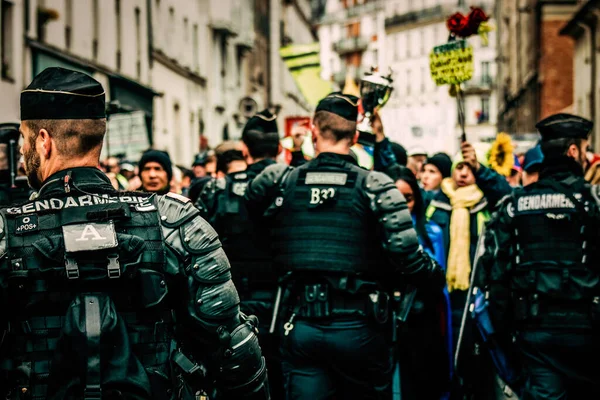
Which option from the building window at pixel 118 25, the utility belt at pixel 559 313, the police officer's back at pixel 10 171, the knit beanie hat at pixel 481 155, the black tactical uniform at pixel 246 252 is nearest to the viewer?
the utility belt at pixel 559 313

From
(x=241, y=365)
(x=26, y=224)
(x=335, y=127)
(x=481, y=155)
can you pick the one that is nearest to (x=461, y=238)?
(x=481, y=155)

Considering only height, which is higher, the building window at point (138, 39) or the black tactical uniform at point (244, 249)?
the building window at point (138, 39)

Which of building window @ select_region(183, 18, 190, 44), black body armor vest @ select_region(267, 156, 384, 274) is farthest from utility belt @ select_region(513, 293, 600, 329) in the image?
building window @ select_region(183, 18, 190, 44)

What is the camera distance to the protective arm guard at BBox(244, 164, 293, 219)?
244 inches

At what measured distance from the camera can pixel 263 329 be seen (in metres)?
7.30

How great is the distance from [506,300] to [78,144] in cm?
379

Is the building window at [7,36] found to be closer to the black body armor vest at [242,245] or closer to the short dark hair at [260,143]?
the short dark hair at [260,143]

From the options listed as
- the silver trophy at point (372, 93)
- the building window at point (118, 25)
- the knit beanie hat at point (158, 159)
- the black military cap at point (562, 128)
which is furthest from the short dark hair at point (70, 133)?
the building window at point (118, 25)

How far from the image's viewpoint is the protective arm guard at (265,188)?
20.4 feet

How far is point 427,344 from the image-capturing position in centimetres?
744

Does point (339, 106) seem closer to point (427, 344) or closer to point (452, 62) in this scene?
point (427, 344)

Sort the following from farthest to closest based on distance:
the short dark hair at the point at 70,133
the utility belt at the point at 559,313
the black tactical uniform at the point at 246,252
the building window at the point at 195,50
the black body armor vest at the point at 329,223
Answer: the building window at the point at 195,50, the black tactical uniform at the point at 246,252, the utility belt at the point at 559,313, the black body armor vest at the point at 329,223, the short dark hair at the point at 70,133

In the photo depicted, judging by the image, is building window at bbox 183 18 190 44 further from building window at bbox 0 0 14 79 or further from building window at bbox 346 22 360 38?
building window at bbox 346 22 360 38

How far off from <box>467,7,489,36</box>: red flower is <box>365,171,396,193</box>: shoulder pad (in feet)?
8.77
